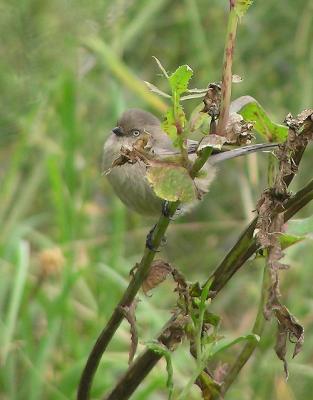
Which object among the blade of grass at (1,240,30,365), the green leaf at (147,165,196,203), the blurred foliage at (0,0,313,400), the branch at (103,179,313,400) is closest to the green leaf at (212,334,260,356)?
the branch at (103,179,313,400)

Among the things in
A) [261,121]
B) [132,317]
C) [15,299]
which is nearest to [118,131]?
[15,299]

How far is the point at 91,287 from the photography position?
9.38ft

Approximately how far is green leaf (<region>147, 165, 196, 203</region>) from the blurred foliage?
2.62ft

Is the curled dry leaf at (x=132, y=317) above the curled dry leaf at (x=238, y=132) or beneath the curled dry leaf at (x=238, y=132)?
beneath

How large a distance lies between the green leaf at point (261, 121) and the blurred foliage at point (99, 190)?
66 cm

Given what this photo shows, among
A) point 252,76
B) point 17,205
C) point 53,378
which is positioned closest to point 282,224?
point 53,378

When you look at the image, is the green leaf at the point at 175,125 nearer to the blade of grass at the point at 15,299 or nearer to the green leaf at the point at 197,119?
the green leaf at the point at 197,119

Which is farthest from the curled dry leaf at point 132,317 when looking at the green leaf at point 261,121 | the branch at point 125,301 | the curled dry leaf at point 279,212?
the green leaf at point 261,121

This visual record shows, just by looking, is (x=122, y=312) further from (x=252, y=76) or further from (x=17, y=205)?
(x=252, y=76)

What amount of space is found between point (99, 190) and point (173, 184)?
2677 millimetres

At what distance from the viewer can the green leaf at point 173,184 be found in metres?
0.89

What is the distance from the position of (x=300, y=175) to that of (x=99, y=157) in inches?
32.1

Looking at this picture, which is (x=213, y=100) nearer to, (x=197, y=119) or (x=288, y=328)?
(x=197, y=119)

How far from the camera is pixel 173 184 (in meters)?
Result: 0.89
